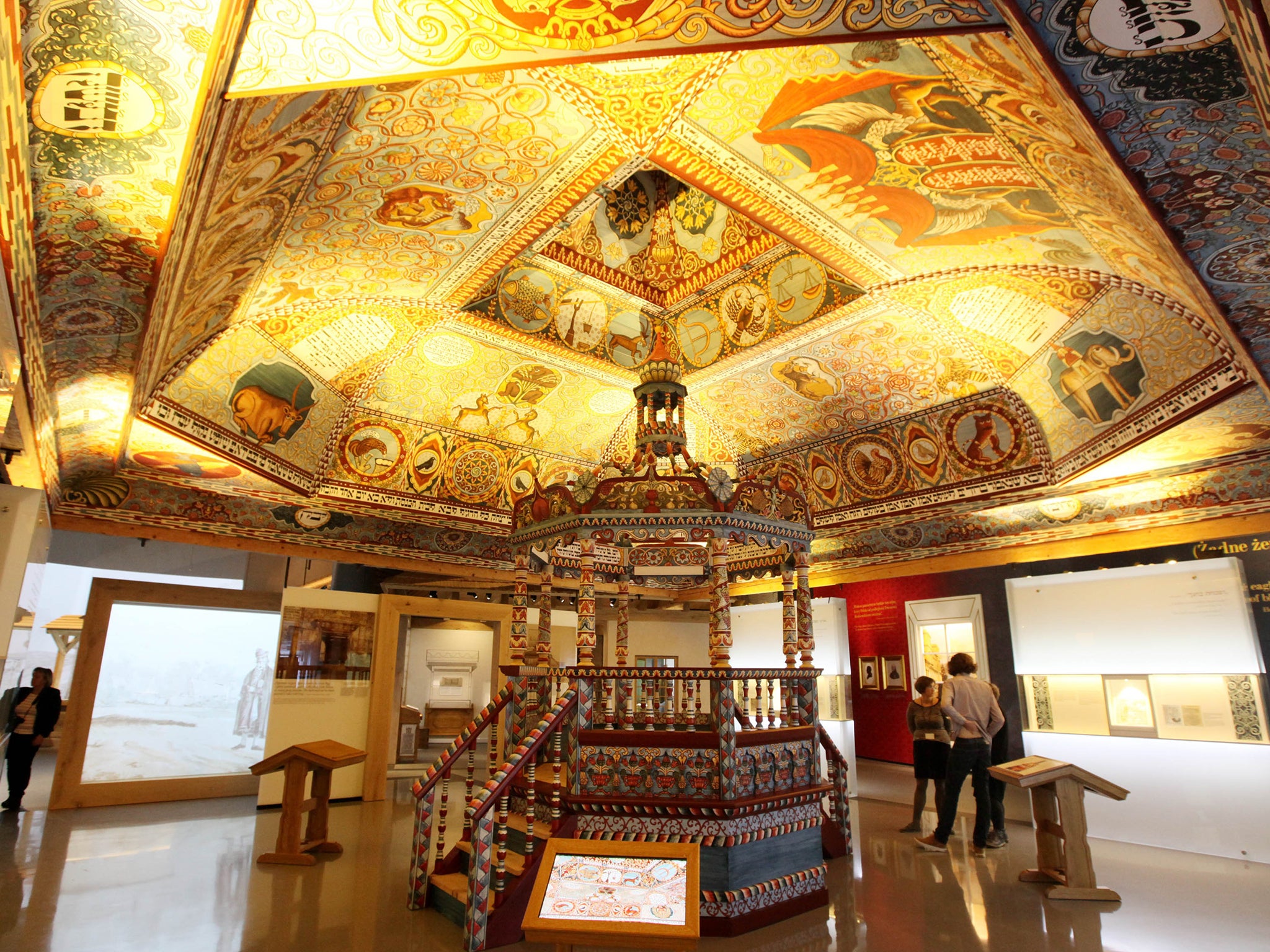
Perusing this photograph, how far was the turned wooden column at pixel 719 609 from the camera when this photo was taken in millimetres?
6039

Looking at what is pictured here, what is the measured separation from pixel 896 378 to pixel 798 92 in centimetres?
468

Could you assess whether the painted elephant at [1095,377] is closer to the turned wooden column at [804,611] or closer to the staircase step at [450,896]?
the turned wooden column at [804,611]

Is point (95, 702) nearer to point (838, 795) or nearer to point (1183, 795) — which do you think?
point (838, 795)

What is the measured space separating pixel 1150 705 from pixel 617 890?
25.1 ft

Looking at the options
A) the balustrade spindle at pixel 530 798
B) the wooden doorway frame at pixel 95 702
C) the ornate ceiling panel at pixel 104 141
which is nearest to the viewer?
the ornate ceiling panel at pixel 104 141

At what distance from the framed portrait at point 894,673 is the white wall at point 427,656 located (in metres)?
7.99

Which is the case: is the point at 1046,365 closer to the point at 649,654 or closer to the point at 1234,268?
the point at 1234,268

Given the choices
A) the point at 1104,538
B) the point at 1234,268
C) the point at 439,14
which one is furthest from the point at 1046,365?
the point at 439,14

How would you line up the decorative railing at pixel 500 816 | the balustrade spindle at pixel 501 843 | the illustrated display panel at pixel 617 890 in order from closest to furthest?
the illustrated display panel at pixel 617 890 < the decorative railing at pixel 500 816 < the balustrade spindle at pixel 501 843

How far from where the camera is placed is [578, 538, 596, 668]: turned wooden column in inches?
236

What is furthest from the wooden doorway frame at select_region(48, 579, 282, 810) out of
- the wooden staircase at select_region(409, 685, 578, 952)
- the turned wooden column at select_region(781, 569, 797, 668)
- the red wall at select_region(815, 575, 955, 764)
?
the red wall at select_region(815, 575, 955, 764)

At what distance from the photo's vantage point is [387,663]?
33.5ft

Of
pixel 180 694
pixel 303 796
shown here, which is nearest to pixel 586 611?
pixel 303 796

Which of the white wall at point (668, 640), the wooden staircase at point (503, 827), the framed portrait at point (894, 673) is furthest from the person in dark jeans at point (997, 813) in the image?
the white wall at point (668, 640)
